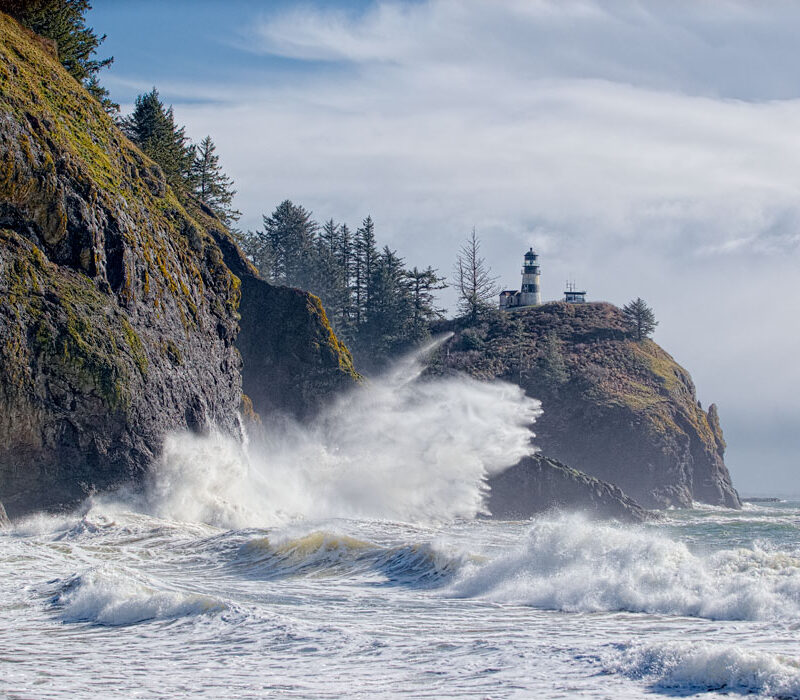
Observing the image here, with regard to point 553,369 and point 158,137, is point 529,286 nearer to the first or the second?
point 553,369

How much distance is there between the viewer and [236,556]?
2072 cm

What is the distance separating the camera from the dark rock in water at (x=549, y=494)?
46.5 meters

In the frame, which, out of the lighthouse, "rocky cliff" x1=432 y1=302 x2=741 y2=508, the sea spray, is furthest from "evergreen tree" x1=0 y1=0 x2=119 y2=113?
the lighthouse

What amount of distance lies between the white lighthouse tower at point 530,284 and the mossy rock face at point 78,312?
200 feet

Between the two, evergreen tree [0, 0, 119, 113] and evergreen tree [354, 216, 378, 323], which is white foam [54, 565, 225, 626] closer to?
evergreen tree [0, 0, 119, 113]

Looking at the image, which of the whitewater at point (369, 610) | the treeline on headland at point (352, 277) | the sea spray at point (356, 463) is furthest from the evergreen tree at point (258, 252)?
the whitewater at point (369, 610)

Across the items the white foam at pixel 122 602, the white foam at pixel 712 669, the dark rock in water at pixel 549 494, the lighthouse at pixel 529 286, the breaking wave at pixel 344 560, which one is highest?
the lighthouse at pixel 529 286

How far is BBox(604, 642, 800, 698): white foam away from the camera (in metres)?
9.31

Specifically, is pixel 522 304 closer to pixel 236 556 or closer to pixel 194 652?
pixel 236 556

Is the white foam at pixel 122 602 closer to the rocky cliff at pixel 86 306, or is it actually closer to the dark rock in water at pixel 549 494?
the rocky cliff at pixel 86 306

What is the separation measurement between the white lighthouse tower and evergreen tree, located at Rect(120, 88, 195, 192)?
45.7m

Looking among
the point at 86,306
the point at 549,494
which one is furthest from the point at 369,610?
the point at 549,494

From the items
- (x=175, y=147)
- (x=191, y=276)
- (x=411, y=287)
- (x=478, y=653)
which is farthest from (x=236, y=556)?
(x=411, y=287)

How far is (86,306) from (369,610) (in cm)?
1645
